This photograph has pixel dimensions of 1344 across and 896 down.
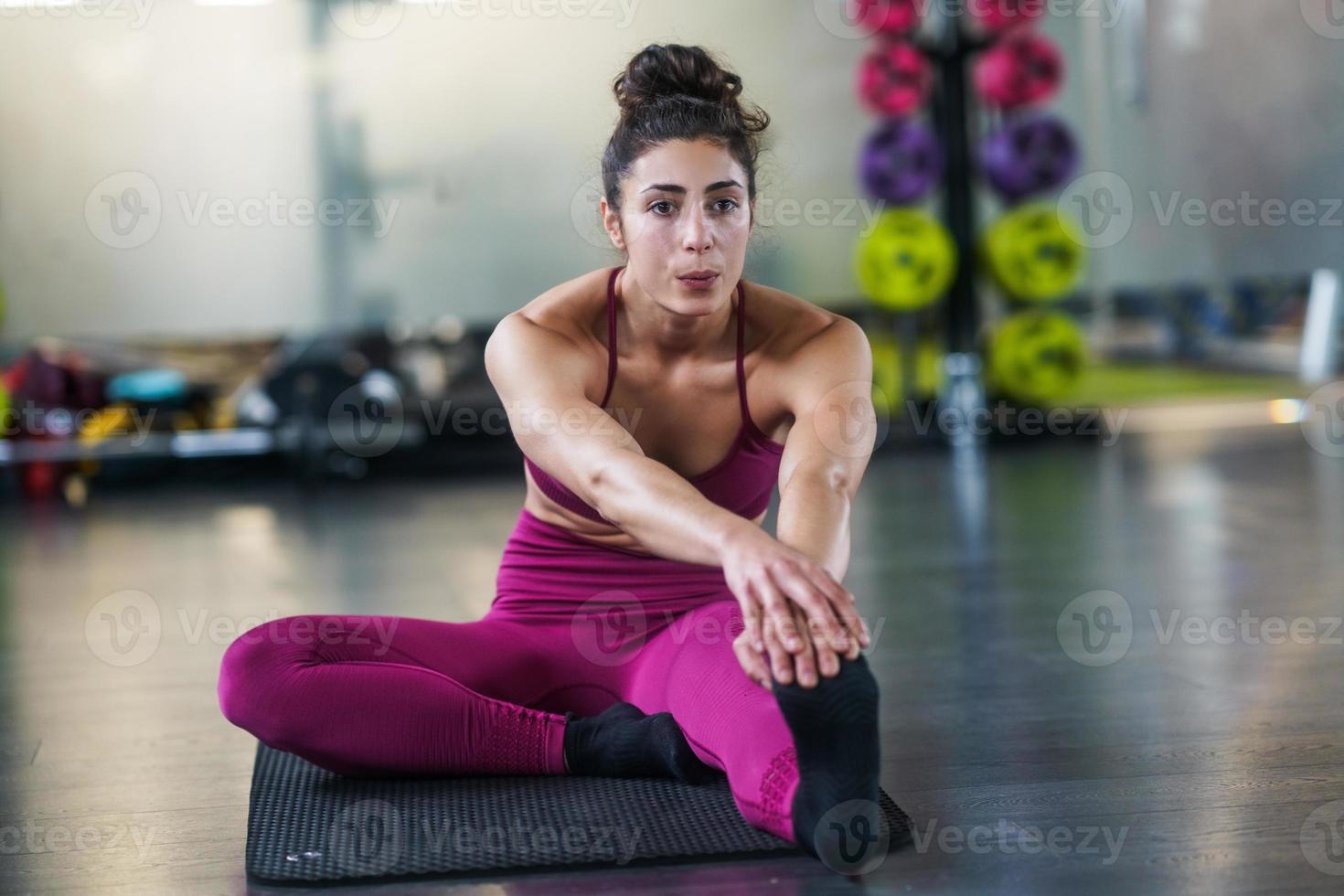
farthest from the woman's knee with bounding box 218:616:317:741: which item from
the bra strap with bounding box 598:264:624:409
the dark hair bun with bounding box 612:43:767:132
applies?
the dark hair bun with bounding box 612:43:767:132

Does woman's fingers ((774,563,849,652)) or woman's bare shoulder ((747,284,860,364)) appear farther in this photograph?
woman's bare shoulder ((747,284,860,364))

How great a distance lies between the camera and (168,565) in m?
3.36

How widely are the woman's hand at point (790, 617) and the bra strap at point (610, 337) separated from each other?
450 millimetres

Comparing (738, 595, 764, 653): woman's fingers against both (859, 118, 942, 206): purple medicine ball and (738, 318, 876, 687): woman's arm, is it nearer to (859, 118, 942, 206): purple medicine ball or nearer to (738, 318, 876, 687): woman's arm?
(738, 318, 876, 687): woman's arm

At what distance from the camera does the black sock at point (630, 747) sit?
1.56m

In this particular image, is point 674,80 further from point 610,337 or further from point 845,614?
point 845,614

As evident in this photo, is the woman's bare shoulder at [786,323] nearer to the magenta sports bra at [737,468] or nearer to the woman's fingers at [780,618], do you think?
the magenta sports bra at [737,468]

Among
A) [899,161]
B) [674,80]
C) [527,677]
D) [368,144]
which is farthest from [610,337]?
[368,144]

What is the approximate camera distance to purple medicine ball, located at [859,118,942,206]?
4.82 meters

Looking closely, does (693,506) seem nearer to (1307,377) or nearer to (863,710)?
(863,710)

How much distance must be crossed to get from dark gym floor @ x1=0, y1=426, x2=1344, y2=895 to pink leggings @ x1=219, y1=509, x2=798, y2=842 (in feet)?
0.40

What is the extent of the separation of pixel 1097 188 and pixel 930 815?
4357 mm

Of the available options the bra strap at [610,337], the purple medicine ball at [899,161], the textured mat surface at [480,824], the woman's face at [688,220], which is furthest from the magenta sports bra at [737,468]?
the purple medicine ball at [899,161]

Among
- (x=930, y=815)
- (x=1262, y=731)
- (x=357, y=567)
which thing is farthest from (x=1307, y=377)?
(x=930, y=815)
